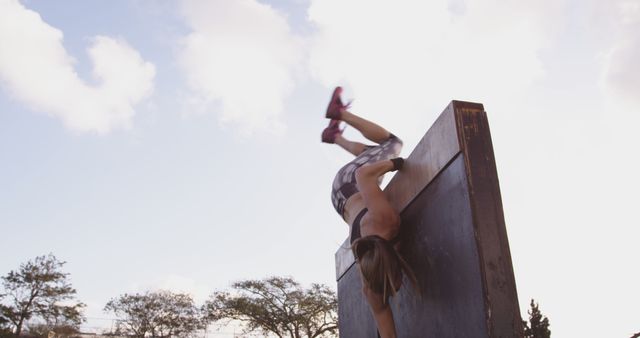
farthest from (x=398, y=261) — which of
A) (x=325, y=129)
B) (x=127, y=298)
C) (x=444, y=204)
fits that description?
(x=127, y=298)

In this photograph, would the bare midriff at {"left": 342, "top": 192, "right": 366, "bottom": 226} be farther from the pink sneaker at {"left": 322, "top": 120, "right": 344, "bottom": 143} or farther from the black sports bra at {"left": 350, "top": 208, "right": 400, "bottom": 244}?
the pink sneaker at {"left": 322, "top": 120, "right": 344, "bottom": 143}

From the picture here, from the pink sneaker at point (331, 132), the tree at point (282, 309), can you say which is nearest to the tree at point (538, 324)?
the tree at point (282, 309)

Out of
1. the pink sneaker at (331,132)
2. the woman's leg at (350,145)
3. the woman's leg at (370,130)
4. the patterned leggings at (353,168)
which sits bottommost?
the patterned leggings at (353,168)

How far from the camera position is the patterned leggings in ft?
8.72

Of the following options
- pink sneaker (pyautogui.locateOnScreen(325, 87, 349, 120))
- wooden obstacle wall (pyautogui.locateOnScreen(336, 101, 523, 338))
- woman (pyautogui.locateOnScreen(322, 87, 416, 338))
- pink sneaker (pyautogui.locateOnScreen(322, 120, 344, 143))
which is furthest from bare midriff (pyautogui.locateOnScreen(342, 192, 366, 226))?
pink sneaker (pyautogui.locateOnScreen(322, 120, 344, 143))

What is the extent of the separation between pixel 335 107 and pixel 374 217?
843 mm

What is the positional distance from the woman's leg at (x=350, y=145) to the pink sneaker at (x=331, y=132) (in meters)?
0.03

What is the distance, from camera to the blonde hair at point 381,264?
2135 millimetres

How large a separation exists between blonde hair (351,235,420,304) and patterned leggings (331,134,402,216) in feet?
1.60

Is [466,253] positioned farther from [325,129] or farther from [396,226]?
[325,129]

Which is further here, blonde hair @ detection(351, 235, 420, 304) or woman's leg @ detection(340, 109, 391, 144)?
woman's leg @ detection(340, 109, 391, 144)

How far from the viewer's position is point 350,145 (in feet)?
10.5

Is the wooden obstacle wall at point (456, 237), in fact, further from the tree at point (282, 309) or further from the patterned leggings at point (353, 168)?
the tree at point (282, 309)

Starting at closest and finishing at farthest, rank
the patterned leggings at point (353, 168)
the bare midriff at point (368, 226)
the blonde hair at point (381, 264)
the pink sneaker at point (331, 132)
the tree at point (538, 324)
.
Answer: the blonde hair at point (381, 264)
the bare midriff at point (368, 226)
the patterned leggings at point (353, 168)
the pink sneaker at point (331, 132)
the tree at point (538, 324)
